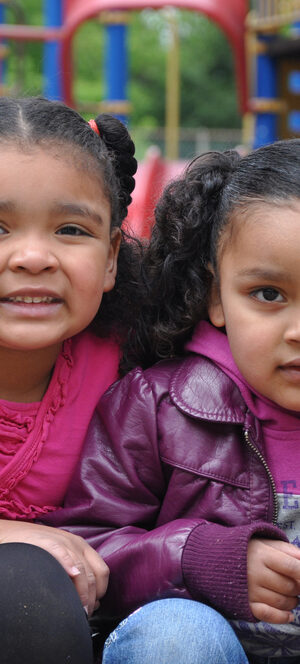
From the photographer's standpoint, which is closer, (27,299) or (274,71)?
(27,299)

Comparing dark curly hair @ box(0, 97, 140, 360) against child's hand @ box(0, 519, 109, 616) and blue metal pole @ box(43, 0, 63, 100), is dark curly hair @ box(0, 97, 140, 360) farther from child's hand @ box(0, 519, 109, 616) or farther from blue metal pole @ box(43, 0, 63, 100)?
blue metal pole @ box(43, 0, 63, 100)

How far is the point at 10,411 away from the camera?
1.38 m

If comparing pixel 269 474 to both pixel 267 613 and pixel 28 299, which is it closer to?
pixel 267 613

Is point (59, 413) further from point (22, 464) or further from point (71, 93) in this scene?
point (71, 93)

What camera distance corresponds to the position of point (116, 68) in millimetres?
5598

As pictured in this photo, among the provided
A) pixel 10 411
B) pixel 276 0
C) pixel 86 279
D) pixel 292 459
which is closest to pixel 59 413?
pixel 10 411

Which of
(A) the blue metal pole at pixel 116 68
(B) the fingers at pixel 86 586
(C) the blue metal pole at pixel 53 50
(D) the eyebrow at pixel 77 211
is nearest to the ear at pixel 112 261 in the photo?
(D) the eyebrow at pixel 77 211

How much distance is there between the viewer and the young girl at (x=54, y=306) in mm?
1248

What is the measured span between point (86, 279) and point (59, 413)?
24cm

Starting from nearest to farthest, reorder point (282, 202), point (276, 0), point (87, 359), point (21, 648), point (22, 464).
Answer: point (21, 648) → point (282, 202) → point (22, 464) → point (87, 359) → point (276, 0)

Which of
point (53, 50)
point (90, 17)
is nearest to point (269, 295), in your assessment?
point (90, 17)

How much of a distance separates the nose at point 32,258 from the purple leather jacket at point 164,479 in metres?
0.26

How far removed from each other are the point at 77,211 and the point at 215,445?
41 centimetres

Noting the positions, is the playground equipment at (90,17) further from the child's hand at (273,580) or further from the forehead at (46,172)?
the child's hand at (273,580)
